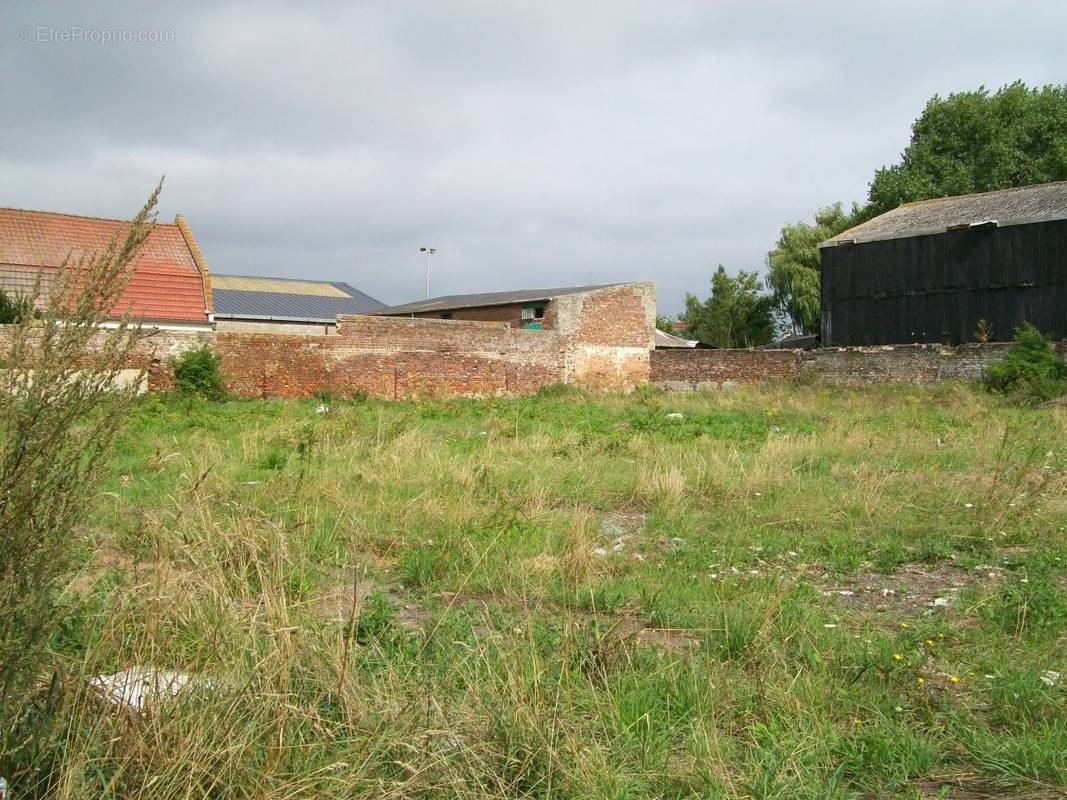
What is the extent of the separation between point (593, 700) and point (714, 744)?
1.81 feet

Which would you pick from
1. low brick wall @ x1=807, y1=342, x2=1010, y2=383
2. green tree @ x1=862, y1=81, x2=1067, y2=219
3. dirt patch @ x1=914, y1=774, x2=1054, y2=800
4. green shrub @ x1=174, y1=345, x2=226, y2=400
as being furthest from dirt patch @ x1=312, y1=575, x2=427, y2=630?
green tree @ x1=862, y1=81, x2=1067, y2=219

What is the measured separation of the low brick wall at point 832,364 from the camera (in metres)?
23.5

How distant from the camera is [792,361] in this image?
27203 mm

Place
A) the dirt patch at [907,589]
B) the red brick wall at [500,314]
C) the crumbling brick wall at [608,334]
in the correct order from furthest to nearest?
the red brick wall at [500,314], the crumbling brick wall at [608,334], the dirt patch at [907,589]

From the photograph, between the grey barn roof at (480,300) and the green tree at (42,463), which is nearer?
the green tree at (42,463)

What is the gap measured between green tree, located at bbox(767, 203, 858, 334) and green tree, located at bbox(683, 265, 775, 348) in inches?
48.8

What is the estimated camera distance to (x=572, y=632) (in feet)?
13.7

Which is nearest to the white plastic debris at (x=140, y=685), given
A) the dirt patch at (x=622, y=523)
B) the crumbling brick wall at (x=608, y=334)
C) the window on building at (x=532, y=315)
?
the dirt patch at (x=622, y=523)

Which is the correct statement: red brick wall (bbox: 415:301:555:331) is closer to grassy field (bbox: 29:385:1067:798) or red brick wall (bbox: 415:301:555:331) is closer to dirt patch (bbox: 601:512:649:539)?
grassy field (bbox: 29:385:1067:798)

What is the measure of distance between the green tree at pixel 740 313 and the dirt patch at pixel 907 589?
42.1 meters

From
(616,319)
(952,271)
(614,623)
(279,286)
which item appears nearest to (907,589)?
(614,623)

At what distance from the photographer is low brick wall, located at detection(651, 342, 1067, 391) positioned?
23.5m

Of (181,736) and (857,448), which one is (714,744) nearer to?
(181,736)

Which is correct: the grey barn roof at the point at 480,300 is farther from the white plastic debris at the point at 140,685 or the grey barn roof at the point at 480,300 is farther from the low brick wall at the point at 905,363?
the white plastic debris at the point at 140,685
